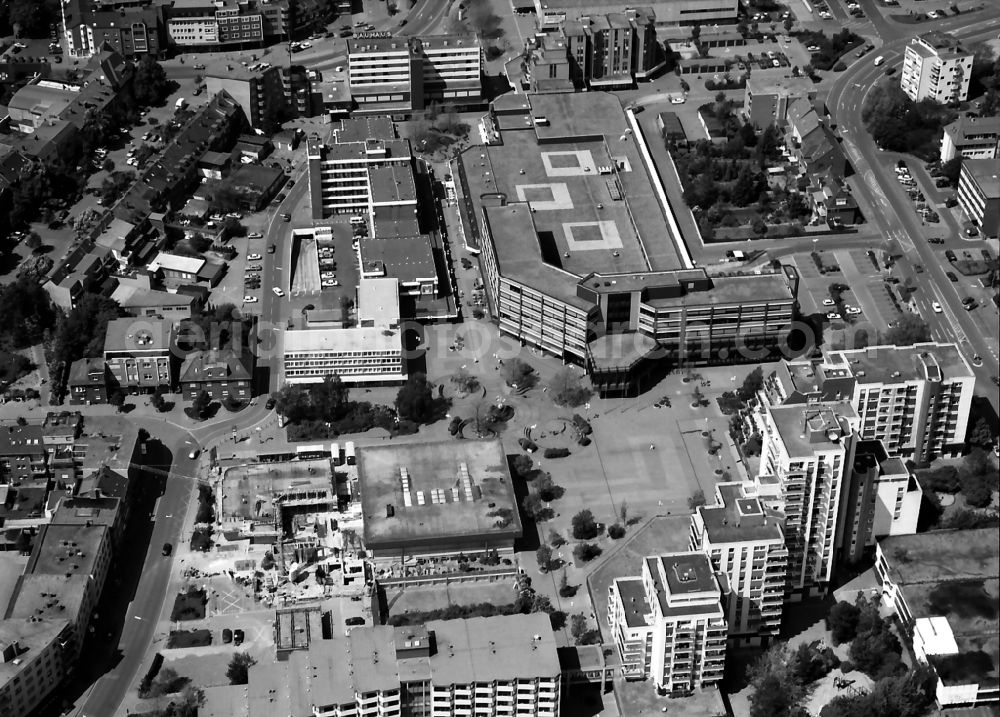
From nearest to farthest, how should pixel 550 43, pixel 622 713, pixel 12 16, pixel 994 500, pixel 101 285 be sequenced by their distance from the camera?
1. pixel 622 713
2. pixel 994 500
3. pixel 101 285
4. pixel 550 43
5. pixel 12 16

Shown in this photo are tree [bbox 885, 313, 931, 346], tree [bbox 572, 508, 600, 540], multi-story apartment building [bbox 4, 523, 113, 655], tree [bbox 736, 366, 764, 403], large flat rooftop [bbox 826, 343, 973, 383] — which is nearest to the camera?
multi-story apartment building [bbox 4, 523, 113, 655]

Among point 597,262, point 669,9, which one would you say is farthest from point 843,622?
point 669,9

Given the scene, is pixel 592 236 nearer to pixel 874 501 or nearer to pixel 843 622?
pixel 874 501

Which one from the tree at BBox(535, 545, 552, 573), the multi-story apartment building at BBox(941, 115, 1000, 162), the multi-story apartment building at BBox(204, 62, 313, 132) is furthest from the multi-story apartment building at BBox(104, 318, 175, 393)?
the multi-story apartment building at BBox(941, 115, 1000, 162)

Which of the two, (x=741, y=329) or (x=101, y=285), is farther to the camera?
(x=101, y=285)

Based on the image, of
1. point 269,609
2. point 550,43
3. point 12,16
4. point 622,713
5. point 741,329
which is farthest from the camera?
point 12,16

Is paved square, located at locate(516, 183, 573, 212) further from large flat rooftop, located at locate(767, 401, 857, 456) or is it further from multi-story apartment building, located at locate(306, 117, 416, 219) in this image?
large flat rooftop, located at locate(767, 401, 857, 456)

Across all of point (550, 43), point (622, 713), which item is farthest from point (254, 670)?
point (550, 43)

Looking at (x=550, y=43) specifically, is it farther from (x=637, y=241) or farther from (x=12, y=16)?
(x=12, y=16)
